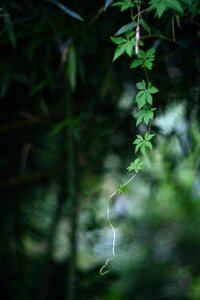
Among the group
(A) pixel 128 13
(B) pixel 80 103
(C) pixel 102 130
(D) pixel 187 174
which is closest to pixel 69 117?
(C) pixel 102 130

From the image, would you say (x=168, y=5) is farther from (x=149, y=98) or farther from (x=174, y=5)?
(x=149, y=98)

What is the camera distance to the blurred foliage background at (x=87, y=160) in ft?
5.38

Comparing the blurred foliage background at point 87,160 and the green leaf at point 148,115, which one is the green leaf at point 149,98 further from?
the blurred foliage background at point 87,160

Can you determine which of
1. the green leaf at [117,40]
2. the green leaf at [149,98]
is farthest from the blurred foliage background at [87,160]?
the green leaf at [149,98]

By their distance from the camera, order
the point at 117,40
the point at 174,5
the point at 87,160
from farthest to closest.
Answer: the point at 87,160 → the point at 117,40 → the point at 174,5

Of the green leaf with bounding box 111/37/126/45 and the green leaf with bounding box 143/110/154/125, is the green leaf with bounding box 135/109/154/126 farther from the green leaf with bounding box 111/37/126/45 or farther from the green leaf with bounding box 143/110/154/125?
the green leaf with bounding box 111/37/126/45

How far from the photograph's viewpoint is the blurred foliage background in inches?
64.5

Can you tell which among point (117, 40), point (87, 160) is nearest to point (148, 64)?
point (117, 40)

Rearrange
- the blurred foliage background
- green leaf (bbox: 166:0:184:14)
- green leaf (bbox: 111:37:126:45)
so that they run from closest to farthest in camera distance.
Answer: green leaf (bbox: 166:0:184:14) → green leaf (bbox: 111:37:126:45) → the blurred foliage background

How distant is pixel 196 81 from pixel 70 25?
42cm

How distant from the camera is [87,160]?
1959mm

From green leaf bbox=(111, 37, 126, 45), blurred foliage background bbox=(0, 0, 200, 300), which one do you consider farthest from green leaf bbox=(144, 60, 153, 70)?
blurred foliage background bbox=(0, 0, 200, 300)

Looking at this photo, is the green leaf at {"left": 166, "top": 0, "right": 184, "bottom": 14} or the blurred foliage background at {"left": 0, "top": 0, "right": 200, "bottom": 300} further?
the blurred foliage background at {"left": 0, "top": 0, "right": 200, "bottom": 300}

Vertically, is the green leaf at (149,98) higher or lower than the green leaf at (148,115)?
higher
